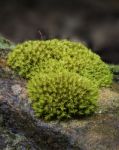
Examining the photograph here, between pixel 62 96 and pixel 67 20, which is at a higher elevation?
pixel 67 20

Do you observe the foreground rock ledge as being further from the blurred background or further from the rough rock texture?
the blurred background

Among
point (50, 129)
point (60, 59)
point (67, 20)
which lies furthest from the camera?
point (67, 20)

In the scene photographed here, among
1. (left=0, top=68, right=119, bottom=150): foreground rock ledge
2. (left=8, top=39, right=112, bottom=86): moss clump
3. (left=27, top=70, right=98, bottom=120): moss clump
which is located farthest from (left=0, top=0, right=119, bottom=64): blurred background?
(left=27, top=70, right=98, bottom=120): moss clump

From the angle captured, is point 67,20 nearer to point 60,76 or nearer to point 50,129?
point 60,76

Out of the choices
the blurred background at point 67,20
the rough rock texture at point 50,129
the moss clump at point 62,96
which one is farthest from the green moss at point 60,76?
the blurred background at point 67,20

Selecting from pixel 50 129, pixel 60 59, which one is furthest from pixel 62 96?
pixel 60 59

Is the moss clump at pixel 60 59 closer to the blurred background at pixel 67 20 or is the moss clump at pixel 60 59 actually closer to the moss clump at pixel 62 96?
the moss clump at pixel 62 96

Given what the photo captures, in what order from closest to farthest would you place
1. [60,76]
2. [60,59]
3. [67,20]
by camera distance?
[60,76] < [60,59] < [67,20]
